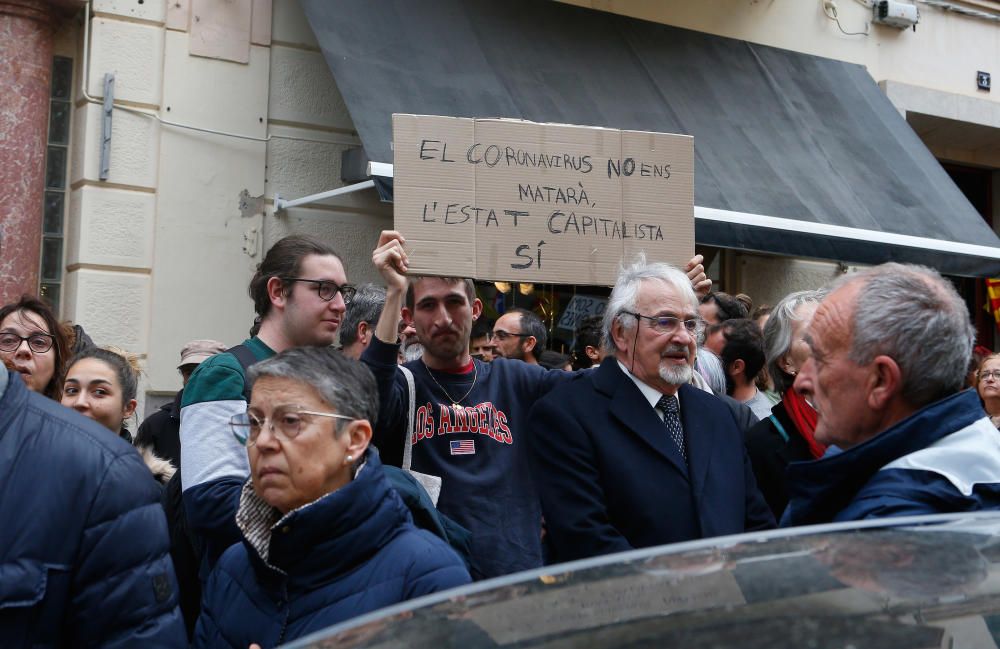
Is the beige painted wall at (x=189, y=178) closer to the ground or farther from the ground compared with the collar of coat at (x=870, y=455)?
farther from the ground

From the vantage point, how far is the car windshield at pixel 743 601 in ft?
4.55

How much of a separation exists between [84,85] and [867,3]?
732 cm

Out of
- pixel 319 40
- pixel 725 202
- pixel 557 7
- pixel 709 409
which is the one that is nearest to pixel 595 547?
pixel 709 409

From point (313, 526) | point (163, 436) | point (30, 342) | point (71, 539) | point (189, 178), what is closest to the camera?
point (71, 539)

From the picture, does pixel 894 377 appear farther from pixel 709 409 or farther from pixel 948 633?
pixel 709 409

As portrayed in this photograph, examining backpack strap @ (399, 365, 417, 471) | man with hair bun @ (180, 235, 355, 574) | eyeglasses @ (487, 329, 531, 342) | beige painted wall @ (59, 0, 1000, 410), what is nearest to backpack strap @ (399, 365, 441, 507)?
backpack strap @ (399, 365, 417, 471)

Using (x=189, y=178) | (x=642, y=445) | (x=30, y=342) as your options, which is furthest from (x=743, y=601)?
(x=189, y=178)

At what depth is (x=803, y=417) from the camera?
4258mm

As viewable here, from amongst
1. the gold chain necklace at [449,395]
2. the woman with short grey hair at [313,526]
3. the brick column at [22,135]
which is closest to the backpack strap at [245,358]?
the woman with short grey hair at [313,526]

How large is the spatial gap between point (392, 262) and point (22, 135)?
15.3 ft

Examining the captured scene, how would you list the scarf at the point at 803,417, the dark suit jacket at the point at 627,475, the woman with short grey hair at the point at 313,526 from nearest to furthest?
the woman with short grey hair at the point at 313,526 < the dark suit jacket at the point at 627,475 < the scarf at the point at 803,417

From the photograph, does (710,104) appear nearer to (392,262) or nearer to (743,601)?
(392,262)

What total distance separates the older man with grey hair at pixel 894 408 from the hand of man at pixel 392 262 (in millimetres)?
1444

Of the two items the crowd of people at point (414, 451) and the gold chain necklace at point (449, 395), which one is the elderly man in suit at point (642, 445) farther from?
the gold chain necklace at point (449, 395)
